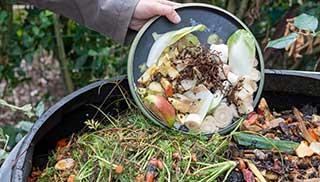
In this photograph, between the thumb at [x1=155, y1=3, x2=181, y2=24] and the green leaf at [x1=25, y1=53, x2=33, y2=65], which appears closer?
the thumb at [x1=155, y1=3, x2=181, y2=24]

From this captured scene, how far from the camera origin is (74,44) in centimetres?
216

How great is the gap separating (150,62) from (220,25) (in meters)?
0.17

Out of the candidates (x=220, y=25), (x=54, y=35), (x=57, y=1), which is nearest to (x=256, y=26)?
(x=54, y=35)

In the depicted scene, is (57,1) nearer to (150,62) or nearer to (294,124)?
(150,62)

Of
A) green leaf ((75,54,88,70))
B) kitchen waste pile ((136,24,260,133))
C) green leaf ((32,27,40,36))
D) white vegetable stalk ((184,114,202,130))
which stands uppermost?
kitchen waste pile ((136,24,260,133))

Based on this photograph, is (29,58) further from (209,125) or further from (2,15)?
(209,125)

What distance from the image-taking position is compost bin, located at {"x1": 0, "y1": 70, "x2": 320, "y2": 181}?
0.99 metres

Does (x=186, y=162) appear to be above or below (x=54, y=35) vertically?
above

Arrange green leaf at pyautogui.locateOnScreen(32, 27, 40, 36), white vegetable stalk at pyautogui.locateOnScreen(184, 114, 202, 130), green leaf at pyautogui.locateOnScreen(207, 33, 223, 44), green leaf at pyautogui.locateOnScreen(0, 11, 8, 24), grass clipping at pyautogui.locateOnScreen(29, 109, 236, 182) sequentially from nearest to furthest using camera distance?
grass clipping at pyautogui.locateOnScreen(29, 109, 236, 182) < white vegetable stalk at pyautogui.locateOnScreen(184, 114, 202, 130) < green leaf at pyautogui.locateOnScreen(207, 33, 223, 44) < green leaf at pyautogui.locateOnScreen(0, 11, 8, 24) < green leaf at pyautogui.locateOnScreen(32, 27, 40, 36)

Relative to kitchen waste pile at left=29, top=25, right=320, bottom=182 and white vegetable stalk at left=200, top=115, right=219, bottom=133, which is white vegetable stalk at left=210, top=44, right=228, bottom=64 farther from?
white vegetable stalk at left=200, top=115, right=219, bottom=133

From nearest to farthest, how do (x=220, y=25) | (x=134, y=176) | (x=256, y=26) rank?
1. (x=134, y=176)
2. (x=220, y=25)
3. (x=256, y=26)

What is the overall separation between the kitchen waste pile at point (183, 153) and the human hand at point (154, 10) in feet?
0.61

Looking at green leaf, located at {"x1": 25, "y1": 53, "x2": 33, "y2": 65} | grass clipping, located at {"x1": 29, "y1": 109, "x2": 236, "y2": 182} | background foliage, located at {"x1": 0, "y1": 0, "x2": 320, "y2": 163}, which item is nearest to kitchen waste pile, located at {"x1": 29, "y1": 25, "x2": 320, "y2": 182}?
grass clipping, located at {"x1": 29, "y1": 109, "x2": 236, "y2": 182}

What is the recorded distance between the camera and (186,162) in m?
0.94
